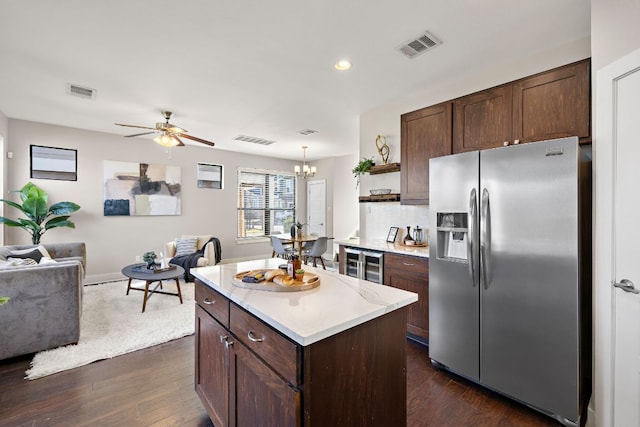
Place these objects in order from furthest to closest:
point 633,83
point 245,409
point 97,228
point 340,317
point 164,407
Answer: point 97,228, point 164,407, point 633,83, point 245,409, point 340,317

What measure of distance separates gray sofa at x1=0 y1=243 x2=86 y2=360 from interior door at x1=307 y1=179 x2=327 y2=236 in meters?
5.56

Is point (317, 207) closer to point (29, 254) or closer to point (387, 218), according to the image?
point (387, 218)

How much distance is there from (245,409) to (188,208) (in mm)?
5531

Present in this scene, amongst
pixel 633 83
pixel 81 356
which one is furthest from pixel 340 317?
pixel 81 356

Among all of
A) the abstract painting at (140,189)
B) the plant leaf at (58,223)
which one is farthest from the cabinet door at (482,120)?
the plant leaf at (58,223)

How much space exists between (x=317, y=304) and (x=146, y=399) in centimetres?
172

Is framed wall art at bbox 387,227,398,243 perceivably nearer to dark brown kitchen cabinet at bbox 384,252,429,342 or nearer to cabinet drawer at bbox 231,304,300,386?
dark brown kitchen cabinet at bbox 384,252,429,342

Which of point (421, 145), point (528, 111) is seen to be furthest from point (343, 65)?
point (528, 111)

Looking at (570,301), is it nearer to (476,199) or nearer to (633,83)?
(476,199)

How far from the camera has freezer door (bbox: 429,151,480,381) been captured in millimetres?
2154

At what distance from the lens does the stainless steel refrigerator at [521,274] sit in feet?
5.69

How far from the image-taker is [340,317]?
1.12 meters

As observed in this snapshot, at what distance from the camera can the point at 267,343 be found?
1.15m

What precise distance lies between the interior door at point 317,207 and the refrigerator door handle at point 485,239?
574cm
